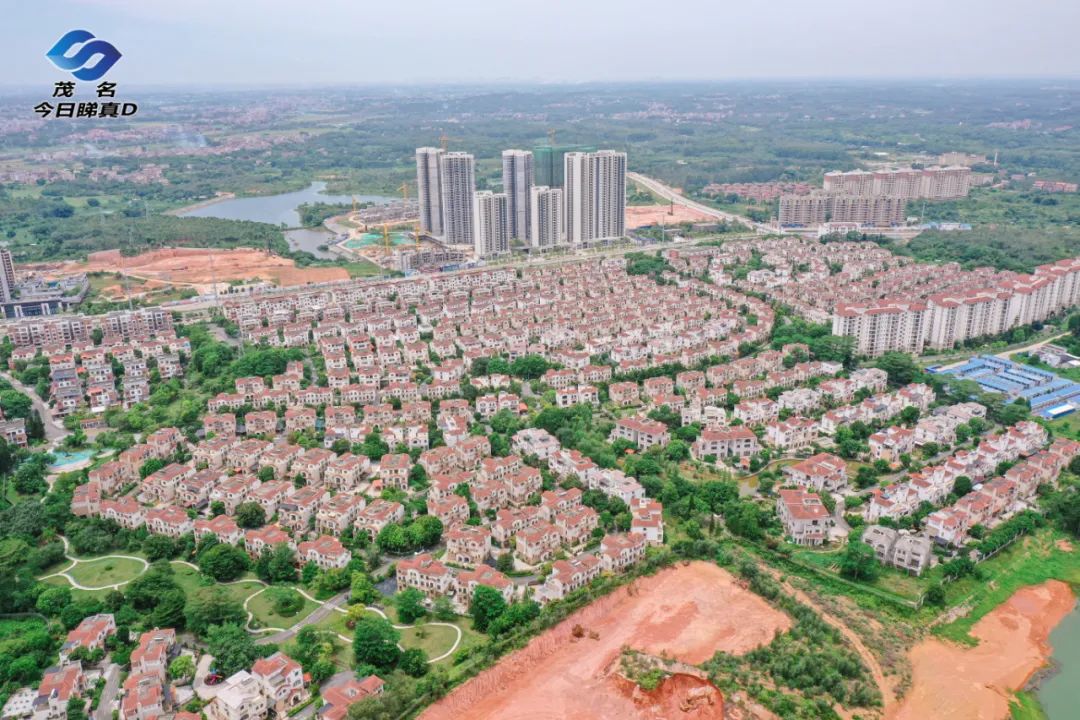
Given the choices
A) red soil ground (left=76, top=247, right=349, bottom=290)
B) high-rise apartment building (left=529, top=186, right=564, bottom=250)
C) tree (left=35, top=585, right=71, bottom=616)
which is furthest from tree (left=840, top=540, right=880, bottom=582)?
high-rise apartment building (left=529, top=186, right=564, bottom=250)

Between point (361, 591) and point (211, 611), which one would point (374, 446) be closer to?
point (361, 591)

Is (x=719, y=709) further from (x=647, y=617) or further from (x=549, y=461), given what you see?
(x=549, y=461)

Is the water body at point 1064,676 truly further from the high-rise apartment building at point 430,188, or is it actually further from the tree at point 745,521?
the high-rise apartment building at point 430,188

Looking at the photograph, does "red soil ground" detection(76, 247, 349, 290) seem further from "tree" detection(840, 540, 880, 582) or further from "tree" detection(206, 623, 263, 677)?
"tree" detection(840, 540, 880, 582)

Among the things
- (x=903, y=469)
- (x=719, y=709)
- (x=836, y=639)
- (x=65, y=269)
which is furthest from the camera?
(x=65, y=269)

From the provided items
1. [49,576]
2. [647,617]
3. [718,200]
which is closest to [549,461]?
[647,617]

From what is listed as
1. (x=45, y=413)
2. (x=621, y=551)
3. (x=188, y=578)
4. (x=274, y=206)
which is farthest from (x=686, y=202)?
(x=188, y=578)

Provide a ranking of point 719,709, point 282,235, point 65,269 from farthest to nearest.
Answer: point 282,235, point 65,269, point 719,709
